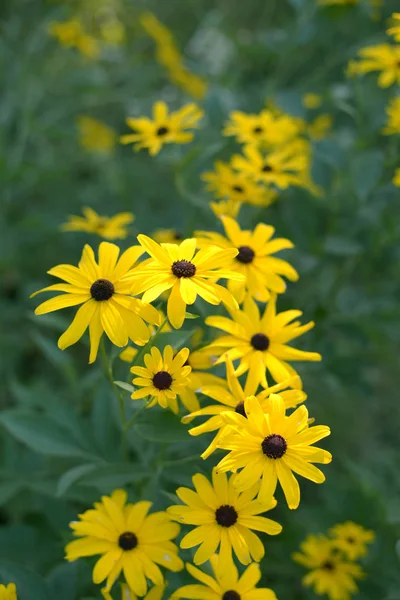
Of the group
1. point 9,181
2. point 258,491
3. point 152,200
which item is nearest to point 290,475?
point 258,491

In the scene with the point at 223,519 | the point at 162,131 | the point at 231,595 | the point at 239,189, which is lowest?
the point at 231,595

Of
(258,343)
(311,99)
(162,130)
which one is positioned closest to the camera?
(258,343)

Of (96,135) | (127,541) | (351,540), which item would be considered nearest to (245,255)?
(127,541)

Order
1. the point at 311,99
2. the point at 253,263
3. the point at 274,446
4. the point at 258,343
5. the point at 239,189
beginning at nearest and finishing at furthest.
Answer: the point at 274,446
the point at 258,343
the point at 253,263
the point at 239,189
the point at 311,99

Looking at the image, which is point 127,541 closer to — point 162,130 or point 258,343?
point 258,343

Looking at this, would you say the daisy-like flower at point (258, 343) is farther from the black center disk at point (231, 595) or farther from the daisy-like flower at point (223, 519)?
the black center disk at point (231, 595)

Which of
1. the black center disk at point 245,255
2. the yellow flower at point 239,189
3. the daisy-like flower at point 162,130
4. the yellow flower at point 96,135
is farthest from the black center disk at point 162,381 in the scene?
the yellow flower at point 96,135

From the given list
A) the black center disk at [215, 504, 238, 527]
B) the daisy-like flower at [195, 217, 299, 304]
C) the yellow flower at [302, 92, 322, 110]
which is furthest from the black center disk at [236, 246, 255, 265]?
the yellow flower at [302, 92, 322, 110]

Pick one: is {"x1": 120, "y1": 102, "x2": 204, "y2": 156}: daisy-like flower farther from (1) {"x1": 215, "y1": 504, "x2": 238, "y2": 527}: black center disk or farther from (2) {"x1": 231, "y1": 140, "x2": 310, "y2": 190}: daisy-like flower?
(1) {"x1": 215, "y1": 504, "x2": 238, "y2": 527}: black center disk
